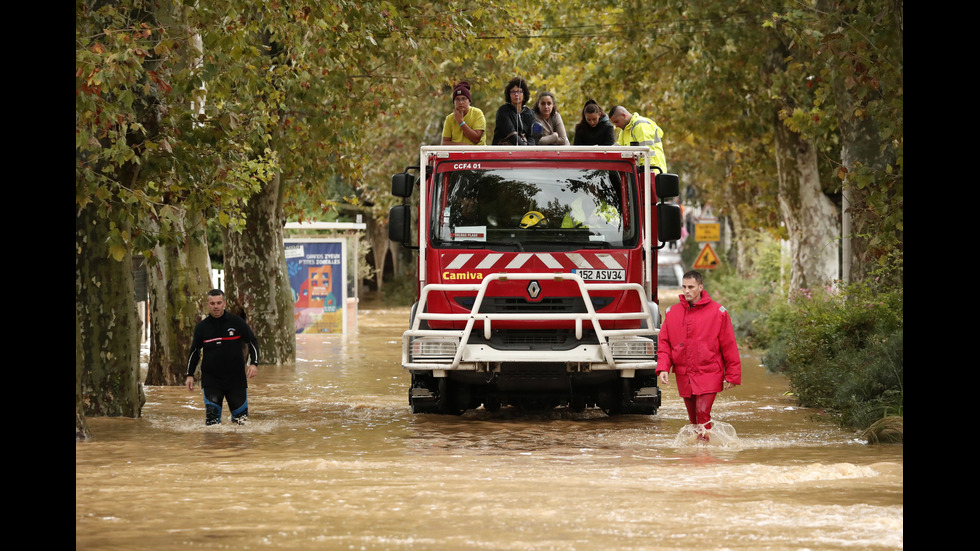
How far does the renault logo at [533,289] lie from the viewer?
47.2ft

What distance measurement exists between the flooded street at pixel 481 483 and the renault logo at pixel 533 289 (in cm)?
140

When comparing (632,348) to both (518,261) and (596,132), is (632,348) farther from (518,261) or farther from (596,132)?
(596,132)

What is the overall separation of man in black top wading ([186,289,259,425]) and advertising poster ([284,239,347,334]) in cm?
1622

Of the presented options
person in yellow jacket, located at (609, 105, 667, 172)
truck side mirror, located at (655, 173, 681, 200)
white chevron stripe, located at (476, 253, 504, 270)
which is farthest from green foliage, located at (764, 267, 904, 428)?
white chevron stripe, located at (476, 253, 504, 270)

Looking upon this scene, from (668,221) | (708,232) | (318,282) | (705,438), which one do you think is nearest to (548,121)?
(668,221)

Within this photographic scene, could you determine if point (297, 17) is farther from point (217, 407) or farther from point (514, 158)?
point (217, 407)

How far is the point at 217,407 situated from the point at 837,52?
733cm

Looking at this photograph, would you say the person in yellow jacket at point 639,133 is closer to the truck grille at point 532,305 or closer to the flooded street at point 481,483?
the truck grille at point 532,305

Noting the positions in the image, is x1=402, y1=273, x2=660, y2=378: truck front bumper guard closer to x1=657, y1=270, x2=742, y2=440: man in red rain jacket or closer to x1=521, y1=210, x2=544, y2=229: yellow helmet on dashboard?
x1=521, y1=210, x2=544, y2=229: yellow helmet on dashboard

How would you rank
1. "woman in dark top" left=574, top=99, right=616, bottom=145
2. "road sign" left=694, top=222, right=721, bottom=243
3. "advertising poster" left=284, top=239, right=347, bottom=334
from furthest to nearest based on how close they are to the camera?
"road sign" left=694, top=222, right=721, bottom=243
"advertising poster" left=284, top=239, right=347, bottom=334
"woman in dark top" left=574, top=99, right=616, bottom=145

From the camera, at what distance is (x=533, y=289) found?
14.4m

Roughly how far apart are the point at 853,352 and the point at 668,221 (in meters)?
3.40

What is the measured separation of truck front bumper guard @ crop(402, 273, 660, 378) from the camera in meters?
14.2

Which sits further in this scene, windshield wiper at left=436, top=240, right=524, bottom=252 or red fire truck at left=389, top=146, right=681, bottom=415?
windshield wiper at left=436, top=240, right=524, bottom=252
